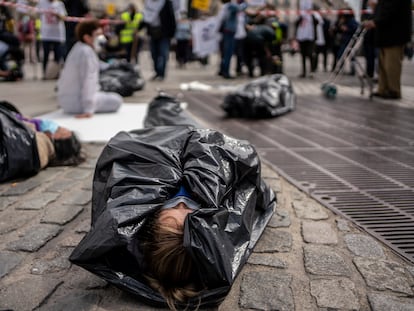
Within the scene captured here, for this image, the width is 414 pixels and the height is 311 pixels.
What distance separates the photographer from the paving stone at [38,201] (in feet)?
10.8

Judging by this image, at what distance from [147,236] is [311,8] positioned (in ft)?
38.3

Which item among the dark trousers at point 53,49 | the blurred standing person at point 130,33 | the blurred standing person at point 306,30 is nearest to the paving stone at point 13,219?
the dark trousers at point 53,49

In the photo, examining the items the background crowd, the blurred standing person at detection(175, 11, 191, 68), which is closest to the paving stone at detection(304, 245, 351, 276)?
the background crowd

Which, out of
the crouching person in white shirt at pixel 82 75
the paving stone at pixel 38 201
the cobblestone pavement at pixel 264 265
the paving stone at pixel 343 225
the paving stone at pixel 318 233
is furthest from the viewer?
the crouching person in white shirt at pixel 82 75

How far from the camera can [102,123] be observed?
241 inches

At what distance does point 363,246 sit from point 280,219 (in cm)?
57

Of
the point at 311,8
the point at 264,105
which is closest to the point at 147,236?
the point at 264,105

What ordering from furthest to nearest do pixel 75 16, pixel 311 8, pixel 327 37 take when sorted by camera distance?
1. pixel 327 37
2. pixel 311 8
3. pixel 75 16

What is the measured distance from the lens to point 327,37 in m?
14.0

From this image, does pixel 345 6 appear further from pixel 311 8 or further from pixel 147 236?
pixel 147 236

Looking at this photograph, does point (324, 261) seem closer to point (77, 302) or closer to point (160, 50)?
point (77, 302)

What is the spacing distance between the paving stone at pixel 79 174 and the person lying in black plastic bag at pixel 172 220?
1403 millimetres

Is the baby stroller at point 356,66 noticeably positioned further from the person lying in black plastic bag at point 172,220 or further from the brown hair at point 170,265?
the brown hair at point 170,265

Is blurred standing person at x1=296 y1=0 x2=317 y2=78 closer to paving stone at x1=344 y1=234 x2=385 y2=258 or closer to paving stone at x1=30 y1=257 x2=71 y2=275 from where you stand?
paving stone at x1=344 y1=234 x2=385 y2=258
